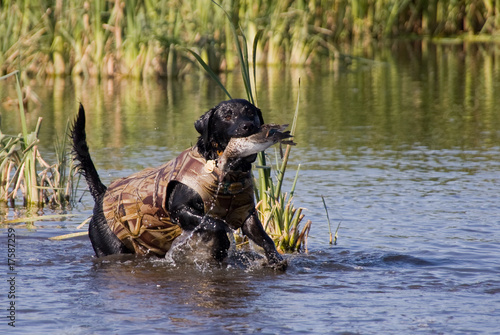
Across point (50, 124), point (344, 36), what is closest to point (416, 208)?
point (50, 124)

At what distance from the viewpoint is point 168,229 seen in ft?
16.6

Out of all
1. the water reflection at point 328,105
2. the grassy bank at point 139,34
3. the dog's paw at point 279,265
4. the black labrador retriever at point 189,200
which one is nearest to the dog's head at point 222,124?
the black labrador retriever at point 189,200

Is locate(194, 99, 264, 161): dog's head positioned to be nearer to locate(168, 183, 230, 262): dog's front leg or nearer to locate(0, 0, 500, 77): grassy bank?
locate(168, 183, 230, 262): dog's front leg

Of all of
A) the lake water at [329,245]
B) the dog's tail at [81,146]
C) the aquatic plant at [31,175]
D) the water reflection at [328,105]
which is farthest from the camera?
the water reflection at [328,105]

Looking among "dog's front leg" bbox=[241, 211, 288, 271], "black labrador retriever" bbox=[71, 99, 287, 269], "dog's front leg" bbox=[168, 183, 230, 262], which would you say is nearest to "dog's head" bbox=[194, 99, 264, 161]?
"black labrador retriever" bbox=[71, 99, 287, 269]

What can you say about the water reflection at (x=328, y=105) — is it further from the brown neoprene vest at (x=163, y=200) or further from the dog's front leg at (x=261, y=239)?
the dog's front leg at (x=261, y=239)

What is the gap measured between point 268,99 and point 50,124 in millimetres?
3710

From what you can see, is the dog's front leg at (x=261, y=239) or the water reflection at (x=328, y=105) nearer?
the dog's front leg at (x=261, y=239)

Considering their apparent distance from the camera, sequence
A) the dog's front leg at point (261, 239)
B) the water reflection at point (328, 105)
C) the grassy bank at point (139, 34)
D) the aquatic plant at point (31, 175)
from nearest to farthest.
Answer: the dog's front leg at point (261, 239) → the aquatic plant at point (31, 175) → the water reflection at point (328, 105) → the grassy bank at point (139, 34)

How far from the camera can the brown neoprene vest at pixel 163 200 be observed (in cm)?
472

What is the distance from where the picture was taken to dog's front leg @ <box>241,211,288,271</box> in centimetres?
506

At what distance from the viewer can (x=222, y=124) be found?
15.6 ft

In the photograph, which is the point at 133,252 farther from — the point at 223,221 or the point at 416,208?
the point at 416,208

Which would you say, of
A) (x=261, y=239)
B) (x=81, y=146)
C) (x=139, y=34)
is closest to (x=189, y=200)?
(x=261, y=239)
